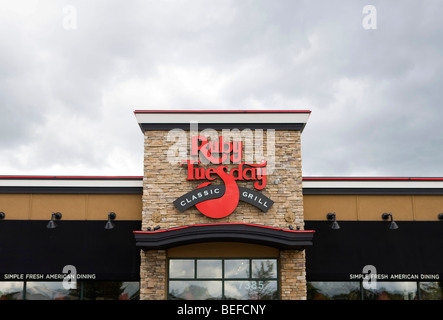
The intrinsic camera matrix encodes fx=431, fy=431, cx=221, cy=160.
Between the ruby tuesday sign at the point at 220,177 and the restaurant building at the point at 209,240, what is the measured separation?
0.03 m

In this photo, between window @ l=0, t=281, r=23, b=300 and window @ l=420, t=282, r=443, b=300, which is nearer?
window @ l=0, t=281, r=23, b=300

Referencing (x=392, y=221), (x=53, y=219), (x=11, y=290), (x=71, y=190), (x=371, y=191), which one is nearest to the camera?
(x=392, y=221)

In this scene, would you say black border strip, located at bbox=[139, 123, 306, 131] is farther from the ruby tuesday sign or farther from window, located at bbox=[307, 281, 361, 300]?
window, located at bbox=[307, 281, 361, 300]

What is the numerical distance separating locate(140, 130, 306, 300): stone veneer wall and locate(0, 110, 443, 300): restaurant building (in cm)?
3

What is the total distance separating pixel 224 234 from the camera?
43.4ft

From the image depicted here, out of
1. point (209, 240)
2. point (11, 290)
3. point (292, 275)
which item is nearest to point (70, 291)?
point (11, 290)

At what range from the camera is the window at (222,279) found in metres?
14.4

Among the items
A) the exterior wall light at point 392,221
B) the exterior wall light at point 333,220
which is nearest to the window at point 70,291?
the exterior wall light at point 333,220

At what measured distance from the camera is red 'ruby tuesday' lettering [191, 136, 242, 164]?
14516 millimetres

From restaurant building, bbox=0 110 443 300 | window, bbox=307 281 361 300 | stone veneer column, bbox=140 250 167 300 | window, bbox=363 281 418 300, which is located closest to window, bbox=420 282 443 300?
restaurant building, bbox=0 110 443 300

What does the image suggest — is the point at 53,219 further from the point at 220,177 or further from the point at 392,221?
the point at 392,221

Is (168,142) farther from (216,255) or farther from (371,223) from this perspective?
(371,223)

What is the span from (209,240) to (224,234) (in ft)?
1.95
